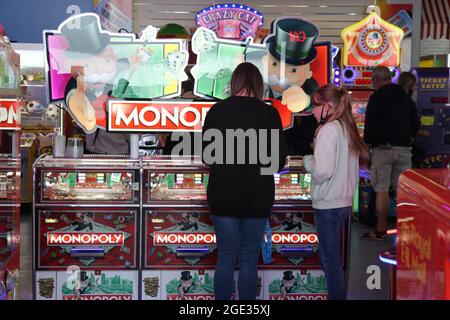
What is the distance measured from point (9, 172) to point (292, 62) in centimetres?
209

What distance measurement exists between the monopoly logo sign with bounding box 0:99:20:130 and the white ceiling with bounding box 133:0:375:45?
8.27 metres

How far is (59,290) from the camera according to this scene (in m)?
4.82

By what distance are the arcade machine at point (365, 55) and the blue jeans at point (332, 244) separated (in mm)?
4934

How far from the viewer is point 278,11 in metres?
12.4

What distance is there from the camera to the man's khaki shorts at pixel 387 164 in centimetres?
706

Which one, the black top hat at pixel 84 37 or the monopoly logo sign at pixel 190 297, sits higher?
the black top hat at pixel 84 37

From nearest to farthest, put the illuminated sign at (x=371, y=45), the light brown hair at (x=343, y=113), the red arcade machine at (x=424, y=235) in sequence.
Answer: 1. the red arcade machine at (x=424, y=235)
2. the light brown hair at (x=343, y=113)
3. the illuminated sign at (x=371, y=45)

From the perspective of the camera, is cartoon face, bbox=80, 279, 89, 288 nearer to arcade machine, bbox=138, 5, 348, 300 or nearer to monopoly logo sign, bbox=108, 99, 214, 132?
arcade machine, bbox=138, 5, 348, 300

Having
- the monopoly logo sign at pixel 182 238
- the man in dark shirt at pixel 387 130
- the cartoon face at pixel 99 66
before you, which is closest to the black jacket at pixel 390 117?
the man in dark shirt at pixel 387 130

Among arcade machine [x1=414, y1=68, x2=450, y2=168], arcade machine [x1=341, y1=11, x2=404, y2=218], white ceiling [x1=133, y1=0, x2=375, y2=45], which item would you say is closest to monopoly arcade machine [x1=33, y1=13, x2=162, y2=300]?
arcade machine [x1=341, y1=11, x2=404, y2=218]

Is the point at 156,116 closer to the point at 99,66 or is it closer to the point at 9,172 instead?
the point at 99,66

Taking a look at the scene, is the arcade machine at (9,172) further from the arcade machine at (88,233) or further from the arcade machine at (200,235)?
the arcade machine at (200,235)

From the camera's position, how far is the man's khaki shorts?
7059mm
